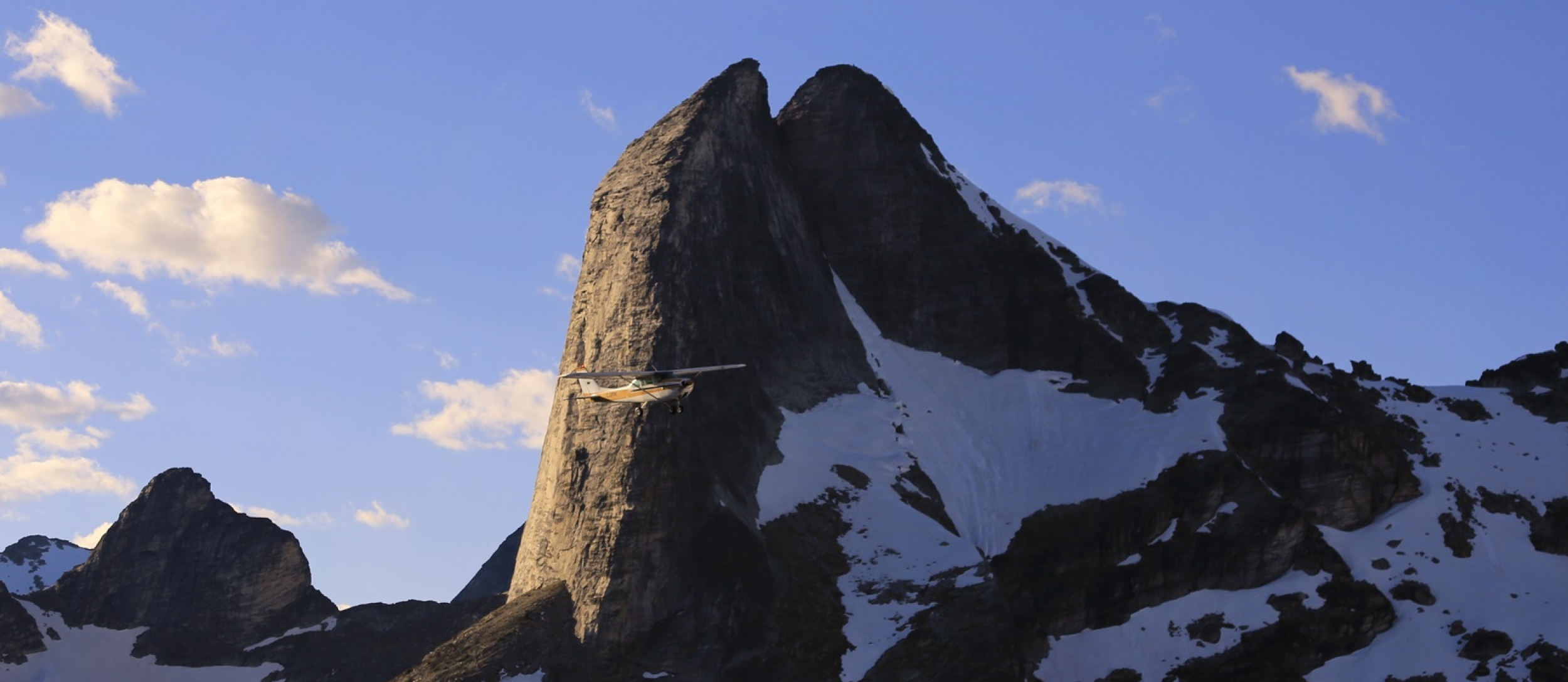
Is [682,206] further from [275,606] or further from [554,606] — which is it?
[275,606]

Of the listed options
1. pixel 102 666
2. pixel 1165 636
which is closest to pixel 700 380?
pixel 1165 636

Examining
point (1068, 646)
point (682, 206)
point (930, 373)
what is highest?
point (682, 206)

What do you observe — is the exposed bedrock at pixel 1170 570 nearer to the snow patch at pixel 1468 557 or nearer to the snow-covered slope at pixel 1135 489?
the snow-covered slope at pixel 1135 489

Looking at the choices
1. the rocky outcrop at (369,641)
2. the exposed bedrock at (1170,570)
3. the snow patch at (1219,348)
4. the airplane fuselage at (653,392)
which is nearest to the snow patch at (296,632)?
the rocky outcrop at (369,641)

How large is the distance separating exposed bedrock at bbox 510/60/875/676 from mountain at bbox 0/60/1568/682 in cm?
24

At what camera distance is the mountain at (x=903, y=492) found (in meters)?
110

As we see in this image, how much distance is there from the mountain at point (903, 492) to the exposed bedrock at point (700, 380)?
0.80 ft

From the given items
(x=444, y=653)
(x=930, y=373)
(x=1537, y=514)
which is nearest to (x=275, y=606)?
(x=444, y=653)

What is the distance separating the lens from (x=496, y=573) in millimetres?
183125

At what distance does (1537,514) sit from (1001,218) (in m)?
47.3

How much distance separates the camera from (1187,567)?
120 meters

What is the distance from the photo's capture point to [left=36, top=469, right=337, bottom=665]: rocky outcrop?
149375 mm

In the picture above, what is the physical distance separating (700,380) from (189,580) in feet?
188

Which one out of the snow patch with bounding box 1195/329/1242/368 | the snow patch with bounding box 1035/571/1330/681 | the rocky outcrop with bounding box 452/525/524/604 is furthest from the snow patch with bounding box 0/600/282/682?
the snow patch with bounding box 1195/329/1242/368
